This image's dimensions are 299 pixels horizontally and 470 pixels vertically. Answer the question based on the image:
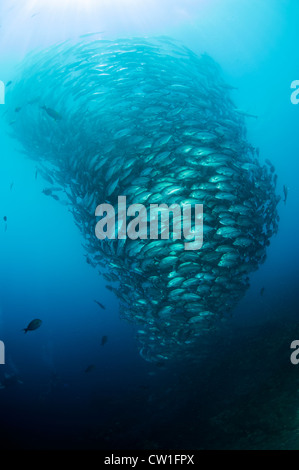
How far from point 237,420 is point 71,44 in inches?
424

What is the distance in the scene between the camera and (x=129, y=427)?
7734mm

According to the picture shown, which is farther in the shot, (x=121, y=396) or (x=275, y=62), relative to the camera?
(x=275, y=62)

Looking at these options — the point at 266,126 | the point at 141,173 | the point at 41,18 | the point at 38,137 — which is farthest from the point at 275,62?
the point at 141,173

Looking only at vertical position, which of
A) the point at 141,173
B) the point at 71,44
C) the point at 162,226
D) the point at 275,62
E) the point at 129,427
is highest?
the point at 275,62

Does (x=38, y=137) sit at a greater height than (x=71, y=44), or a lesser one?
lesser

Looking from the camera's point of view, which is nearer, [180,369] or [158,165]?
[158,165]

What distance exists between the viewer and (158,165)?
212 inches

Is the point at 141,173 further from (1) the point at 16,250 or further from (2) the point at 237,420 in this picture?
(1) the point at 16,250

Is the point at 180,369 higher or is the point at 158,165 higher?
the point at 158,165

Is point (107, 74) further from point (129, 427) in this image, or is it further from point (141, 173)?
point (129, 427)

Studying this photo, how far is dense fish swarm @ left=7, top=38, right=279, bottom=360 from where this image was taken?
206 inches

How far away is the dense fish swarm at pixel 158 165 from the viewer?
5.24 meters

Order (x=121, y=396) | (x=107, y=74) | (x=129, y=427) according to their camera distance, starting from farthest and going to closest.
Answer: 1. (x=121, y=396)
2. (x=129, y=427)
3. (x=107, y=74)
